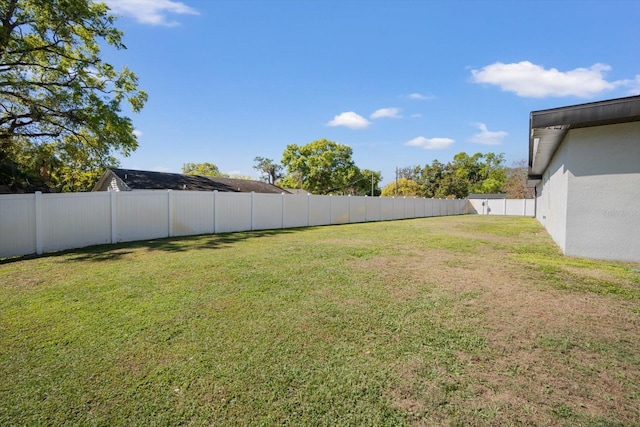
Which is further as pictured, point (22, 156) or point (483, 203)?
point (483, 203)

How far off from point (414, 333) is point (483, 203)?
35132mm

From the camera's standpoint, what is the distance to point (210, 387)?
221 centimetres

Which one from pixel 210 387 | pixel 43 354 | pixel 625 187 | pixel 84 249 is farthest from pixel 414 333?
pixel 84 249

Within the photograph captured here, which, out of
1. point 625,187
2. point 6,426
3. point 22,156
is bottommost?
point 6,426

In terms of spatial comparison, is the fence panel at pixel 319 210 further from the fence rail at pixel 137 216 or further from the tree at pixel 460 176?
the tree at pixel 460 176

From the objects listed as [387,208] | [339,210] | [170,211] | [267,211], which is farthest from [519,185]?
[170,211]

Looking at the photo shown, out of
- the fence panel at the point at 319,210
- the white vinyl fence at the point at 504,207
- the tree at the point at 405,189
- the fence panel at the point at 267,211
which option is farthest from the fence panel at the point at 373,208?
the tree at the point at 405,189

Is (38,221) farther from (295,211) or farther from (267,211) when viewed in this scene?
(295,211)

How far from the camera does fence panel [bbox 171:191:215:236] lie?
1084 cm

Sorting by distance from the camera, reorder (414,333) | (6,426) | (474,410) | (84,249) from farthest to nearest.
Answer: (84,249), (414,333), (474,410), (6,426)

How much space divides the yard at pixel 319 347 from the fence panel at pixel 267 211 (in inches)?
314

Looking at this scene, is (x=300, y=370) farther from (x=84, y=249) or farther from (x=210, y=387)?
(x=84, y=249)

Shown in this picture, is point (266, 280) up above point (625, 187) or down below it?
below

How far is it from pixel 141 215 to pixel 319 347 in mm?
9245
